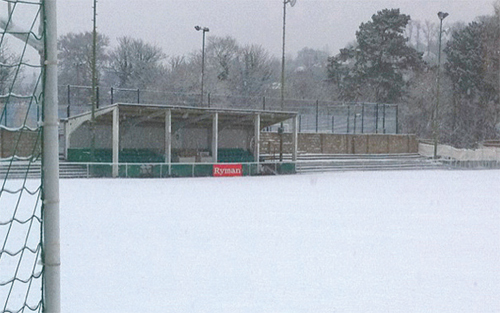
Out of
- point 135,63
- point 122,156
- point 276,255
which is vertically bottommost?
point 276,255

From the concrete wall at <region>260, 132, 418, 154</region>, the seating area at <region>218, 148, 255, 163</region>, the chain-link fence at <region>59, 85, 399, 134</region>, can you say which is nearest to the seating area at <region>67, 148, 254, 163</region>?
the seating area at <region>218, 148, 255, 163</region>

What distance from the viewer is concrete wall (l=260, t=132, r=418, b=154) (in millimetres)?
38969

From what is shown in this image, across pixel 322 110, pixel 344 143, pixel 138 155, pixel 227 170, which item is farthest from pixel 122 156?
pixel 322 110

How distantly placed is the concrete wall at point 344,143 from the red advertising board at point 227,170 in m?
9.36

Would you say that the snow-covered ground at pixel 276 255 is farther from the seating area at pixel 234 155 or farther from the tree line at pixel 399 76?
the tree line at pixel 399 76

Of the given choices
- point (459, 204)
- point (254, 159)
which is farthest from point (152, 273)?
point (254, 159)

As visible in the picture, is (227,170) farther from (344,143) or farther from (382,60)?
(382,60)

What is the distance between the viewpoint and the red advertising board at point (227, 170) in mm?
28188

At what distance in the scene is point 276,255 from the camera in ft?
28.6

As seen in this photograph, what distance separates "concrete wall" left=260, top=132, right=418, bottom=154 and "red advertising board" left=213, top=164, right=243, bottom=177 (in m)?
9.36

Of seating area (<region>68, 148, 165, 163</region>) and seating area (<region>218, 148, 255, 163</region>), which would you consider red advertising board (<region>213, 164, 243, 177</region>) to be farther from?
seating area (<region>218, 148, 255, 163</region>)

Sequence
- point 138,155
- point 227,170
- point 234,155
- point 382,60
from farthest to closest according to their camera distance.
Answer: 1. point 382,60
2. point 234,155
3. point 138,155
4. point 227,170

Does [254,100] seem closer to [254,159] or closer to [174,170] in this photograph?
[254,159]

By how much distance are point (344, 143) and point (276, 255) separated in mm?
35178
